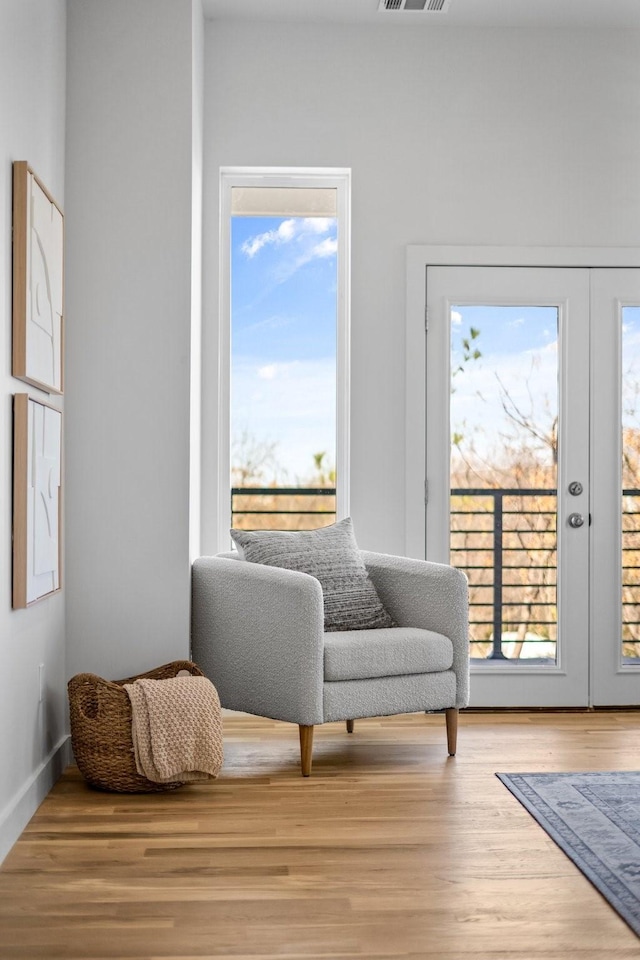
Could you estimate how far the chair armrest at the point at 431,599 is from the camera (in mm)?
3557

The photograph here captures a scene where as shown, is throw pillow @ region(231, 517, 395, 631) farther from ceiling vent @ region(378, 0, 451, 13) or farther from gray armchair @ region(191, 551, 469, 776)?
ceiling vent @ region(378, 0, 451, 13)

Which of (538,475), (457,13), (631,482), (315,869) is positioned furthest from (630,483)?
(315,869)

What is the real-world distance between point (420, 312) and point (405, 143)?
0.75 meters

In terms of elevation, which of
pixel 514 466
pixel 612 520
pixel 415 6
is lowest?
pixel 612 520

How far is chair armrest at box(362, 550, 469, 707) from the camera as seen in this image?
11.7 feet

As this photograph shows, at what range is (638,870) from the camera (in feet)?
7.85

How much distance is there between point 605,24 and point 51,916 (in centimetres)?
407

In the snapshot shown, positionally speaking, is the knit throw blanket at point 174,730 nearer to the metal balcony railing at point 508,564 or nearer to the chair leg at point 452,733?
the chair leg at point 452,733

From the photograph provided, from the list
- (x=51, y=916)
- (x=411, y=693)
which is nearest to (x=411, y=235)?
(x=411, y=693)

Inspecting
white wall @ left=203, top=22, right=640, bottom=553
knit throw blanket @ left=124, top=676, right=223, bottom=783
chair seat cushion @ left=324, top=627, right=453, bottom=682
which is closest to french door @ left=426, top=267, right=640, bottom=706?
white wall @ left=203, top=22, right=640, bottom=553

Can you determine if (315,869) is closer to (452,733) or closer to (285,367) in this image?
(452,733)

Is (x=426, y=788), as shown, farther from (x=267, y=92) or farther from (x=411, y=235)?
(x=267, y=92)

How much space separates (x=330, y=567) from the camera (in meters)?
3.66

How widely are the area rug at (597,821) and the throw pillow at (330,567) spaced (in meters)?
0.75
